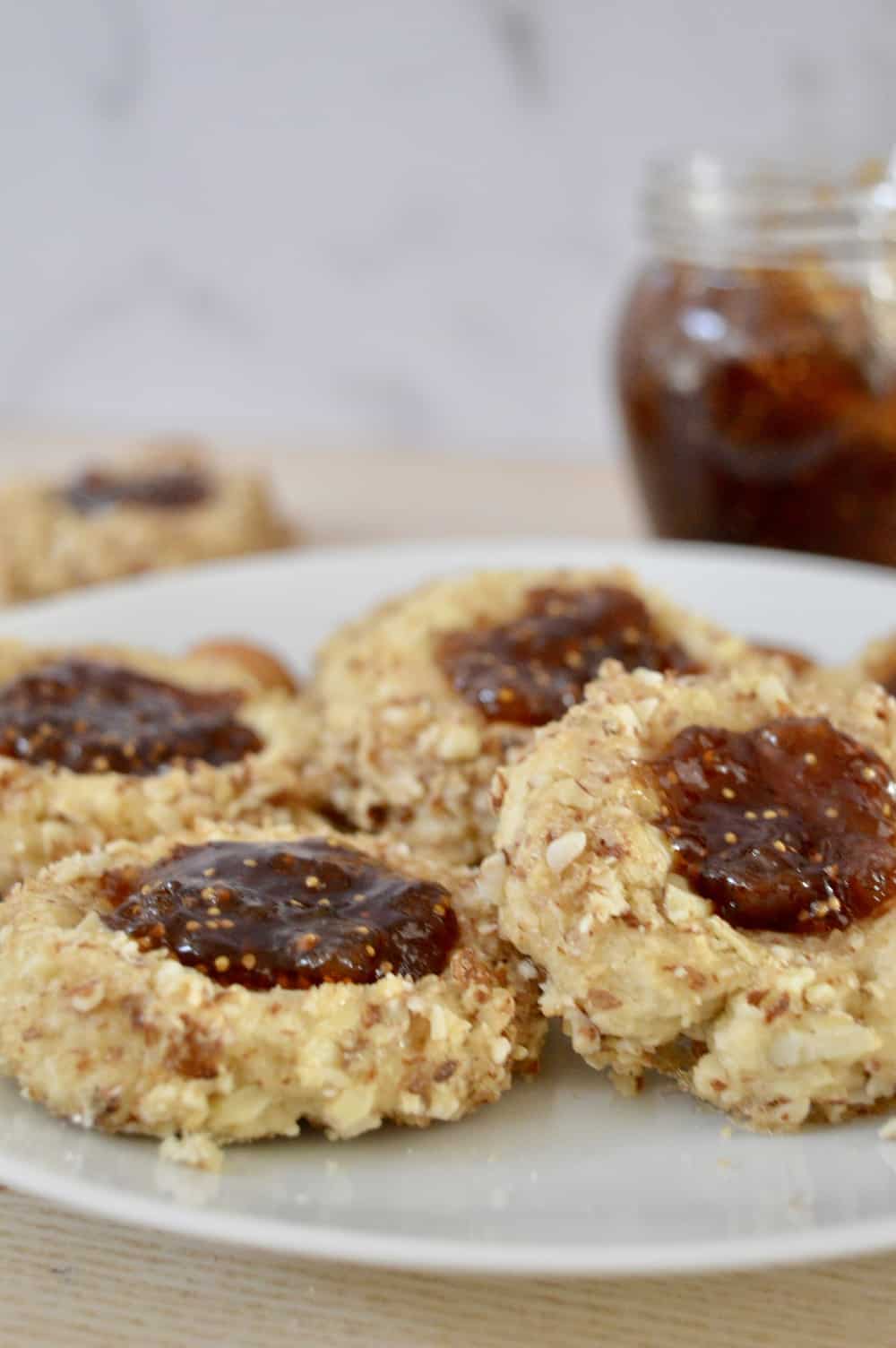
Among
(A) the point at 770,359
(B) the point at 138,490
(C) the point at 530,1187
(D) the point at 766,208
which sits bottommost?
(B) the point at 138,490

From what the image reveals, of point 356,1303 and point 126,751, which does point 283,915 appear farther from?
point 126,751

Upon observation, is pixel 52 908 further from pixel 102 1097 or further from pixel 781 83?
pixel 781 83

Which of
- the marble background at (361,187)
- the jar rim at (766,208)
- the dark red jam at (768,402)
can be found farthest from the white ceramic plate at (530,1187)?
the marble background at (361,187)

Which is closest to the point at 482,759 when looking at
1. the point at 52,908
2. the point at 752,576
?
the point at 52,908

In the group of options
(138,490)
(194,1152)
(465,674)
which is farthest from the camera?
(138,490)

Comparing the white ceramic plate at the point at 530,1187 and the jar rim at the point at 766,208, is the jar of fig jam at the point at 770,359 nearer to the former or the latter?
the jar rim at the point at 766,208

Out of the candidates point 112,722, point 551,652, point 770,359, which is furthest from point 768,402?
point 112,722

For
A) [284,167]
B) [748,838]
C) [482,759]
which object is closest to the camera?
[748,838]
